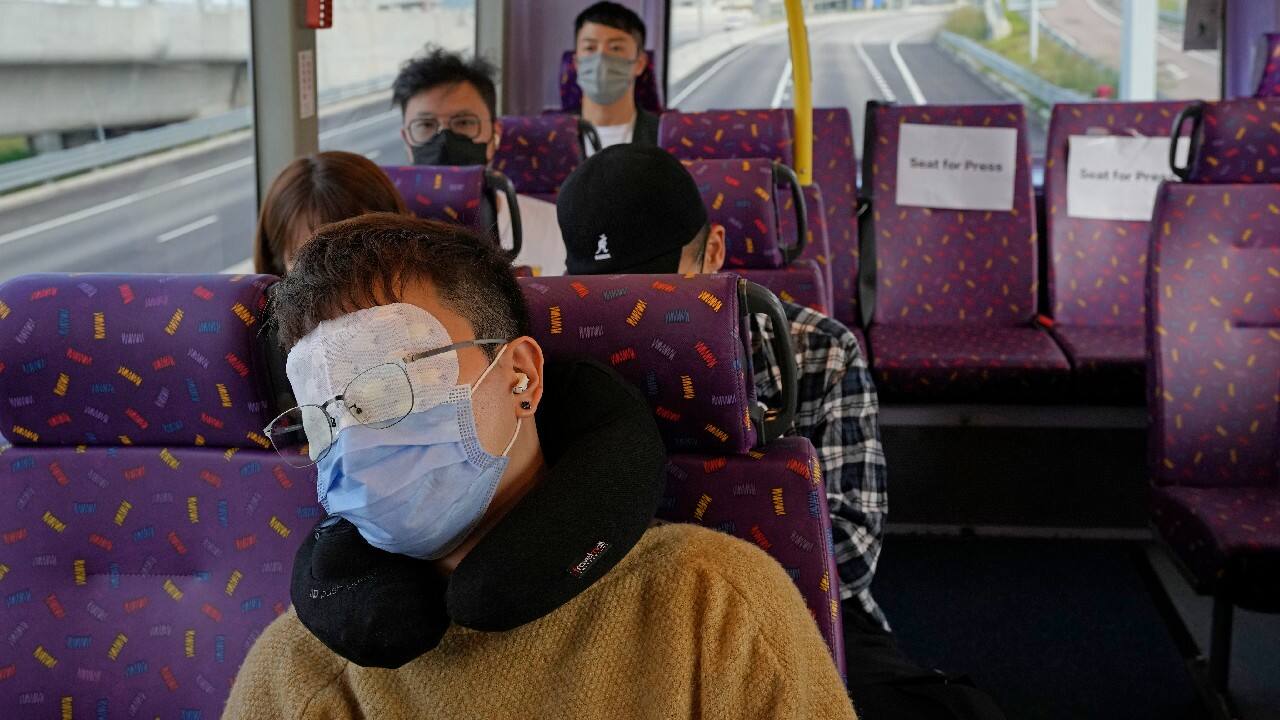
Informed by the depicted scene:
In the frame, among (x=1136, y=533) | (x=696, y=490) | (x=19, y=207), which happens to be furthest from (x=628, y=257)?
(x=1136, y=533)

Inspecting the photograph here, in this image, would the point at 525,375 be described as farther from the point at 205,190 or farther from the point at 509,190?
the point at 205,190

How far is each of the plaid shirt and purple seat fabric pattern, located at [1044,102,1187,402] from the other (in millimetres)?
2656

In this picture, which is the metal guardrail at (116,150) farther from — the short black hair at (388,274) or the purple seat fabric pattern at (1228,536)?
the purple seat fabric pattern at (1228,536)

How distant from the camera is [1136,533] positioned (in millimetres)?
4062

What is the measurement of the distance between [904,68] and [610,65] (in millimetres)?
2403

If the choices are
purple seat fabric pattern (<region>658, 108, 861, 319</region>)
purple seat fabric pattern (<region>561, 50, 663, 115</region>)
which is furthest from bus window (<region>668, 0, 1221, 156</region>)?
purple seat fabric pattern (<region>658, 108, 861, 319</region>)

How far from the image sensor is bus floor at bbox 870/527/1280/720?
10.00ft

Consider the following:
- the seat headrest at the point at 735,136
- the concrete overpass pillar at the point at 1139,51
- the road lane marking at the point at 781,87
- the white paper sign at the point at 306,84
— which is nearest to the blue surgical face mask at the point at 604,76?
the seat headrest at the point at 735,136

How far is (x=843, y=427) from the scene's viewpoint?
6.84 feet

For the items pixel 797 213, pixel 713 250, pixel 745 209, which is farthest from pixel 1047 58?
pixel 713 250

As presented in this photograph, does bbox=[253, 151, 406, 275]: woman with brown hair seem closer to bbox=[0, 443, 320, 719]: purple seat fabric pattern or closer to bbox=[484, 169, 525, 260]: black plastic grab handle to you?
bbox=[484, 169, 525, 260]: black plastic grab handle

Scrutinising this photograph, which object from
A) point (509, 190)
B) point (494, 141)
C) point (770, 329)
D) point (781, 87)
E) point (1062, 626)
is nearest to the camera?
point (770, 329)

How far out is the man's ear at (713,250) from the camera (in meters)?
2.48

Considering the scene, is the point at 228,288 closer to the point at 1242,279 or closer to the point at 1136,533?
the point at 1242,279
